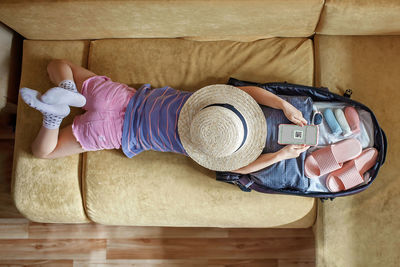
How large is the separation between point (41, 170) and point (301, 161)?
1218mm

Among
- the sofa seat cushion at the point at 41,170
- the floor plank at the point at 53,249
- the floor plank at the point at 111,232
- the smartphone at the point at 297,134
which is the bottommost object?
the floor plank at the point at 53,249

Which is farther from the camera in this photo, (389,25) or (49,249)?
(49,249)

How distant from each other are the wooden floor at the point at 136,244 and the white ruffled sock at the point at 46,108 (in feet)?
2.31

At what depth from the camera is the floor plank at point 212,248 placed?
1.72 metres

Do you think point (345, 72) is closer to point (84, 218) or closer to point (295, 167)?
point (295, 167)

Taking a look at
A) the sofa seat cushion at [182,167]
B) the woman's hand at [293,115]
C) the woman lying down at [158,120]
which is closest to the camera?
the woman lying down at [158,120]

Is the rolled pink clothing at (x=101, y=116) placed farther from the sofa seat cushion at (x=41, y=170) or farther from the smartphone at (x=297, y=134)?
the smartphone at (x=297, y=134)

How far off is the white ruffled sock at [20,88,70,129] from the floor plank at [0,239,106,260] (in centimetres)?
82

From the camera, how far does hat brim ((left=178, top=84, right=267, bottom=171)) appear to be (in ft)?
3.76

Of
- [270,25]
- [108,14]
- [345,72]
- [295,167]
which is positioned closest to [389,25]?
[345,72]

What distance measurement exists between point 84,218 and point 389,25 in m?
1.69

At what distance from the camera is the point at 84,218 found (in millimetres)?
1511

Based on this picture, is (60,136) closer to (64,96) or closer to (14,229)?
(64,96)

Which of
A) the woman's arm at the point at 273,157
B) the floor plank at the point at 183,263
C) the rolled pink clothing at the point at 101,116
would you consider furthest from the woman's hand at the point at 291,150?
the floor plank at the point at 183,263
